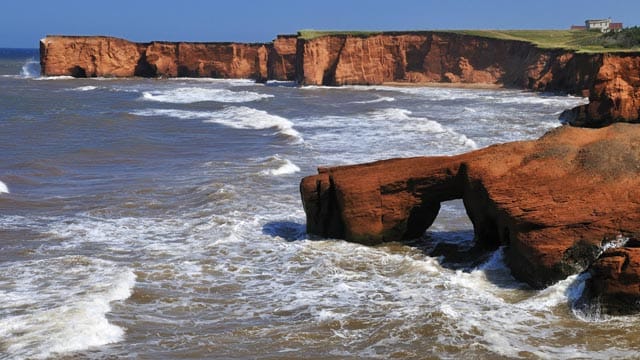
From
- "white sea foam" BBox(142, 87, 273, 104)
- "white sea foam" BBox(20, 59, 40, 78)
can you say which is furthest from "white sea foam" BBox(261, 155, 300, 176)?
"white sea foam" BBox(20, 59, 40, 78)

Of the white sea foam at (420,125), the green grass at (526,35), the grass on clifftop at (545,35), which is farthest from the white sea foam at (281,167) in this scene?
the green grass at (526,35)

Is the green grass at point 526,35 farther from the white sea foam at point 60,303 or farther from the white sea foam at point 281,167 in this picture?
the white sea foam at point 60,303

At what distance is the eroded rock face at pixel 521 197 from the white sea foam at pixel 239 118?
1972 cm

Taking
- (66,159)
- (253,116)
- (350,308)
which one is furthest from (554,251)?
(253,116)

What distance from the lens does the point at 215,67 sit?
103m

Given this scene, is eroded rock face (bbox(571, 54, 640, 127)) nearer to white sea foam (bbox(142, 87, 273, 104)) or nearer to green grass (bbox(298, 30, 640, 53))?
white sea foam (bbox(142, 87, 273, 104))

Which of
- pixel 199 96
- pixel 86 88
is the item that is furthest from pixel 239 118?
pixel 86 88

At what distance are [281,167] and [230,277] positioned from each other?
12216 millimetres

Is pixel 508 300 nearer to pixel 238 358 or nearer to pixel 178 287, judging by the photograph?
pixel 238 358

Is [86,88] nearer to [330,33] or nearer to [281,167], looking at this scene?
[330,33]

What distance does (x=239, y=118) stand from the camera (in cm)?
4572

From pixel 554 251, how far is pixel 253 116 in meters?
35.4

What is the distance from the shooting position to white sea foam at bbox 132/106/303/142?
132ft

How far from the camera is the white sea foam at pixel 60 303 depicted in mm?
10148
